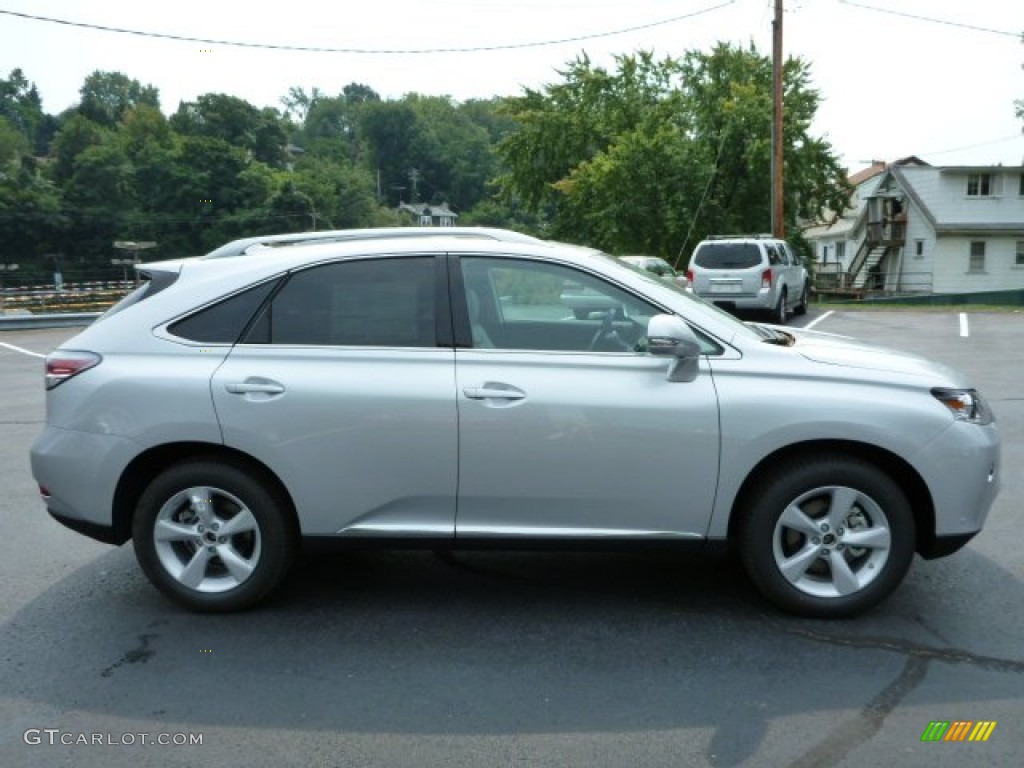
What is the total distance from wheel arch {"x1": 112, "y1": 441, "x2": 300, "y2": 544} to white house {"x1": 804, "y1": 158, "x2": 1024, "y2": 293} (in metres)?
42.8

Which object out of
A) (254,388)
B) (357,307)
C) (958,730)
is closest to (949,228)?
(357,307)

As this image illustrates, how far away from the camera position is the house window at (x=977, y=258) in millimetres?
46344

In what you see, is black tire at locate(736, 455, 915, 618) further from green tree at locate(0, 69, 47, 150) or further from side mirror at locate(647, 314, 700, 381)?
green tree at locate(0, 69, 47, 150)

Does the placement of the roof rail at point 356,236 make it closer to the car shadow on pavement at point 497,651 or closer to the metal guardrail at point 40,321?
the car shadow on pavement at point 497,651

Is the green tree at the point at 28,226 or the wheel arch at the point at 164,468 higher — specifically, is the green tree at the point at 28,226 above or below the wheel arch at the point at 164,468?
above

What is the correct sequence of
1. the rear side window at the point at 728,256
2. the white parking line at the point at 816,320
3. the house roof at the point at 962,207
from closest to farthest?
the rear side window at the point at 728,256
the white parking line at the point at 816,320
the house roof at the point at 962,207

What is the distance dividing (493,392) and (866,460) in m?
1.64

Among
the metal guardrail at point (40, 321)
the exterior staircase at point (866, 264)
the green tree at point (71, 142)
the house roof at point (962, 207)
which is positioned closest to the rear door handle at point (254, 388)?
the metal guardrail at point (40, 321)

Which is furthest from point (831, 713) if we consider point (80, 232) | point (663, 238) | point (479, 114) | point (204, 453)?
point (479, 114)

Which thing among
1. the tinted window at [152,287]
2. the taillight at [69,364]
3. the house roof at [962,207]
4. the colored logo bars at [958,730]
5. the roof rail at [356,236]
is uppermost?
the house roof at [962,207]

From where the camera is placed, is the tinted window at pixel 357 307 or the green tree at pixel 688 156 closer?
the tinted window at pixel 357 307

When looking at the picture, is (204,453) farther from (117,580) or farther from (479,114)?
(479,114)

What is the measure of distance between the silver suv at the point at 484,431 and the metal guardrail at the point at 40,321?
1982 cm

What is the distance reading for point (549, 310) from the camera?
4.44 meters
